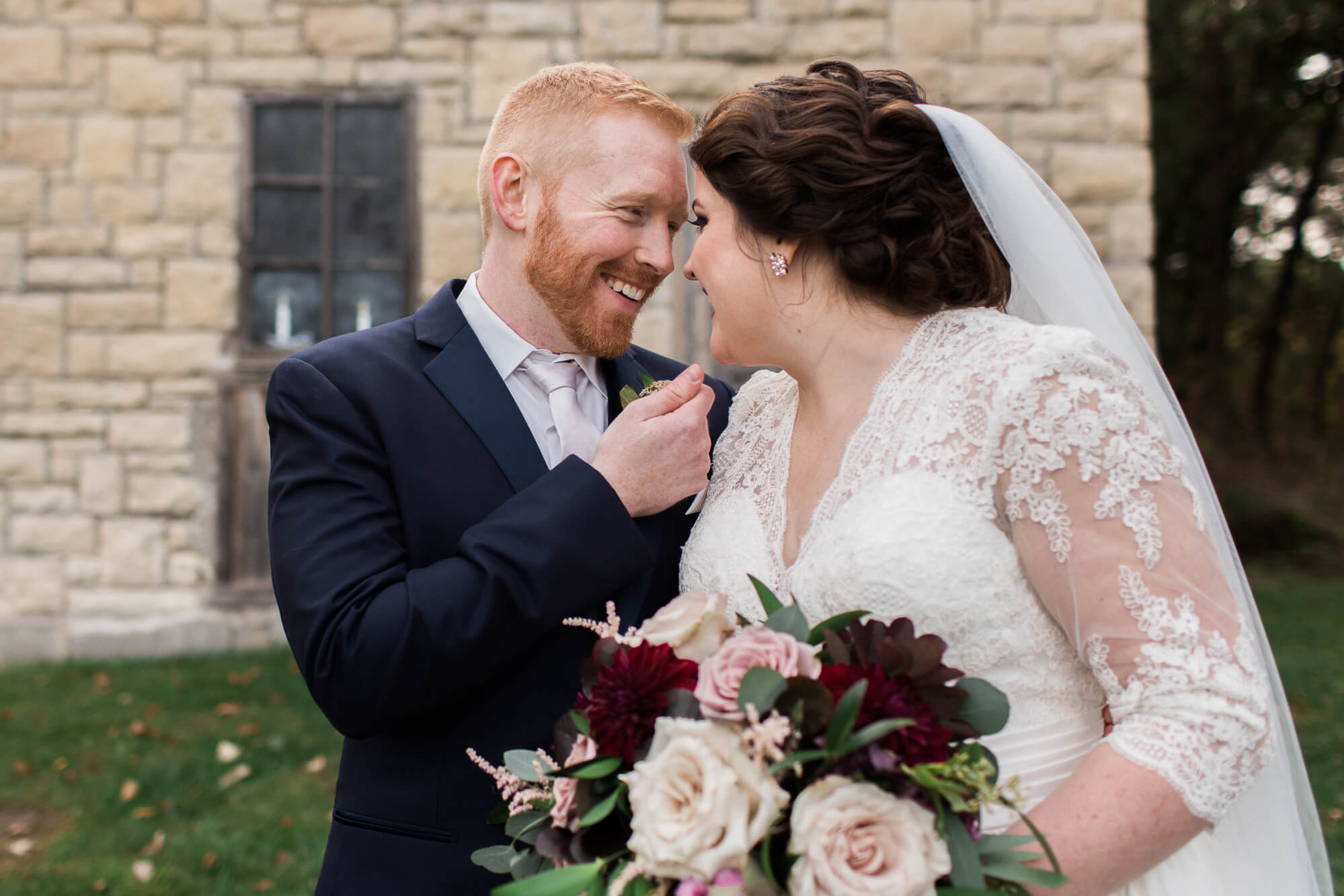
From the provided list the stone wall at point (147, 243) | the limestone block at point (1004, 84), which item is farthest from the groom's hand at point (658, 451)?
the limestone block at point (1004, 84)

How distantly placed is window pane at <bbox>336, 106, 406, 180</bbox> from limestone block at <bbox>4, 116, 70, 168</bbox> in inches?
63.6

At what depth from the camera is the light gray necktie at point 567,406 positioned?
234cm

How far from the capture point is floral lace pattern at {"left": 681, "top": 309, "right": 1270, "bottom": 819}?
1.72 meters

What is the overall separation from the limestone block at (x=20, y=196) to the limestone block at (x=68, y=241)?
105 millimetres

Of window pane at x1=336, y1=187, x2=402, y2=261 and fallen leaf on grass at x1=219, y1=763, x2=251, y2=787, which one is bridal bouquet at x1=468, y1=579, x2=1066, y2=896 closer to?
fallen leaf on grass at x1=219, y1=763, x2=251, y2=787

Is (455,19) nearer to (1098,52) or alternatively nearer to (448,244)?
(448,244)

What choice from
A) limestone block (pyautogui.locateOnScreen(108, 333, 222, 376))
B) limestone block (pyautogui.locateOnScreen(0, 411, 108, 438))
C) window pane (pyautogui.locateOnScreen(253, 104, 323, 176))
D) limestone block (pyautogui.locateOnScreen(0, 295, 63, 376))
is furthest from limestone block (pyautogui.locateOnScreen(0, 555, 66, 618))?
window pane (pyautogui.locateOnScreen(253, 104, 323, 176))

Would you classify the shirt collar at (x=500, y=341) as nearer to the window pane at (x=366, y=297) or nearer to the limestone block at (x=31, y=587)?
the window pane at (x=366, y=297)

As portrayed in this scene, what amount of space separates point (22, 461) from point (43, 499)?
0.26 m

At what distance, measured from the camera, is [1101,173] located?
6.30 metres

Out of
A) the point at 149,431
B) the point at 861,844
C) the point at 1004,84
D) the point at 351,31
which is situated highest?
the point at 351,31

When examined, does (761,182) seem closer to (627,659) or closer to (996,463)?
(996,463)

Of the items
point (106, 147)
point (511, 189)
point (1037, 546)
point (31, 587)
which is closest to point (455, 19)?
point (106, 147)

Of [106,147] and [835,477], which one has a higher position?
[106,147]
